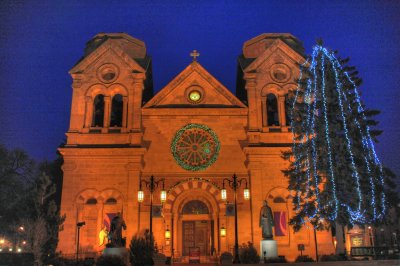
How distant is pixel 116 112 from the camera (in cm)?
3359

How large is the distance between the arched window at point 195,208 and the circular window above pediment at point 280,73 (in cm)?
1147

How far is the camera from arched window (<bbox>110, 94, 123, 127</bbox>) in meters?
32.9

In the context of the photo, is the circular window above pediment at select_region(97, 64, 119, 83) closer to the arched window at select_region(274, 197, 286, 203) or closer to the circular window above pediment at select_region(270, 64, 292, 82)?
the circular window above pediment at select_region(270, 64, 292, 82)

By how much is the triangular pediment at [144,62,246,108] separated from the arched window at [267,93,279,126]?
3.47m

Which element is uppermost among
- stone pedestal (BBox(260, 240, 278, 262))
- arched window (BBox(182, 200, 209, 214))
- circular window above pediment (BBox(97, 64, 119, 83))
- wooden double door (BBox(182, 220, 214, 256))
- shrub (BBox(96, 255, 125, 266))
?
circular window above pediment (BBox(97, 64, 119, 83))

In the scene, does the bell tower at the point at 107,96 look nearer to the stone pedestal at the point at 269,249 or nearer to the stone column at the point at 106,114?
the stone column at the point at 106,114

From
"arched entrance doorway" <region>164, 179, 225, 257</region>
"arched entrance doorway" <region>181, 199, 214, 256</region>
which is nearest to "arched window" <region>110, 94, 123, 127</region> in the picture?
"arched entrance doorway" <region>164, 179, 225, 257</region>

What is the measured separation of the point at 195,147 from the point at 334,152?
10.6 m

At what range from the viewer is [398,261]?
1897 centimetres

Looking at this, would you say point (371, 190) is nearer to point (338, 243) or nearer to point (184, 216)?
point (338, 243)

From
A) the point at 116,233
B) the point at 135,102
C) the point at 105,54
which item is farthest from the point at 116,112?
the point at 116,233

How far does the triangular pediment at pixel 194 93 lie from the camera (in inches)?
1250

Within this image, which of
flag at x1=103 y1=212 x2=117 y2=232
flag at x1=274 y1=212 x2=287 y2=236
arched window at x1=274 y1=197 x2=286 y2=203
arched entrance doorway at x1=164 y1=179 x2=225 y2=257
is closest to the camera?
flag at x1=103 y1=212 x2=117 y2=232

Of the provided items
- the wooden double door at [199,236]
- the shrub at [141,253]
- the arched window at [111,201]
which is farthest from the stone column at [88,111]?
the shrub at [141,253]
